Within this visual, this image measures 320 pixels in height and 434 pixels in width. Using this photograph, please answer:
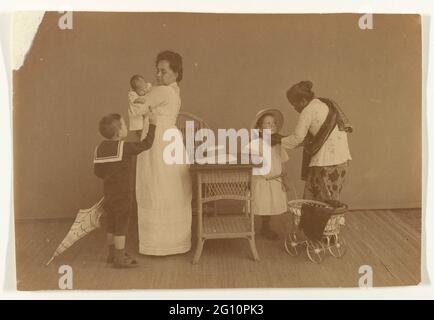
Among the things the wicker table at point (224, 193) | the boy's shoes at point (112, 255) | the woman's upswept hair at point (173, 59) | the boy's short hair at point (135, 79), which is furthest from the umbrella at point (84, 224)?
the woman's upswept hair at point (173, 59)

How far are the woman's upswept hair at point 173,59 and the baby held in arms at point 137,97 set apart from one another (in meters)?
0.17

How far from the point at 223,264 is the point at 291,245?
508mm

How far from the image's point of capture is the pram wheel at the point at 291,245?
4.17 m

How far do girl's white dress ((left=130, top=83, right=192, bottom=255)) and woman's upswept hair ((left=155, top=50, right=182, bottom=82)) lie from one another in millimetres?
100

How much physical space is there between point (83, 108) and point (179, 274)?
1.29m

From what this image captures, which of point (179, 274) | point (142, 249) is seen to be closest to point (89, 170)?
point (142, 249)

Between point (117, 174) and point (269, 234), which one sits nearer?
point (117, 174)

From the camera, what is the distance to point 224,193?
4074 millimetres

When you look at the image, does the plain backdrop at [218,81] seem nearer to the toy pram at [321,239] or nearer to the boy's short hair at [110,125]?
the boy's short hair at [110,125]

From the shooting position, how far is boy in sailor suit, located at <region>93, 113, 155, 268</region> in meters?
4.04

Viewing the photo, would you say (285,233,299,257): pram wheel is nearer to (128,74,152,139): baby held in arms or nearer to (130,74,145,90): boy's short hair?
(128,74,152,139): baby held in arms

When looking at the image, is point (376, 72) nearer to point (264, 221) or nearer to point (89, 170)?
point (264, 221)

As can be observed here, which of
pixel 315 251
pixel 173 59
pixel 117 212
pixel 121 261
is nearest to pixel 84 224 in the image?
pixel 117 212

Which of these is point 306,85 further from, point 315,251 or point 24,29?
point 24,29
